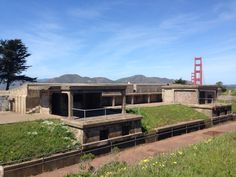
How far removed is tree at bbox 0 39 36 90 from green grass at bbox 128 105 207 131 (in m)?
22.8

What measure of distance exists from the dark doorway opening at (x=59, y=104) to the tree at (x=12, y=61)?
1934cm

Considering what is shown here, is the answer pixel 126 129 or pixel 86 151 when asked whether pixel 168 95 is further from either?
pixel 86 151

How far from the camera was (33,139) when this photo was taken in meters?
17.2

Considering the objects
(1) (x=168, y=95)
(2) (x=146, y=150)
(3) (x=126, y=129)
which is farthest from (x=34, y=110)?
(1) (x=168, y=95)

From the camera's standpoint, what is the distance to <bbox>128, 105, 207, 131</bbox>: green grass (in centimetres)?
2582

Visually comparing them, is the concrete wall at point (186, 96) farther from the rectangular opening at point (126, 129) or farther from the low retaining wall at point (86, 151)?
the rectangular opening at point (126, 129)

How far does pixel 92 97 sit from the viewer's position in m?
27.0

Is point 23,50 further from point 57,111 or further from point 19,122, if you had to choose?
point 19,122

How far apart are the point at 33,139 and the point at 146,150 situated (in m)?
8.51

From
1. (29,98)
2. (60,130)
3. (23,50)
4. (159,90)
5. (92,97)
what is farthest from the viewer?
(23,50)

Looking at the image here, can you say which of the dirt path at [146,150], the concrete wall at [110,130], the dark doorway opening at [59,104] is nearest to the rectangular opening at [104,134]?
the concrete wall at [110,130]

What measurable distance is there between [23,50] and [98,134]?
93.2ft

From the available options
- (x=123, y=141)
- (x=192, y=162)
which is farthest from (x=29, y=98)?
(x=192, y=162)

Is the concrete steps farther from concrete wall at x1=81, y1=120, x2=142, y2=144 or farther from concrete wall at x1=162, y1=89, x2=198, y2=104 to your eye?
concrete wall at x1=162, y1=89, x2=198, y2=104
